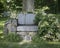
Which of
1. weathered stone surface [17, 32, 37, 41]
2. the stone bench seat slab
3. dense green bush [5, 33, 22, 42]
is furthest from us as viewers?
the stone bench seat slab

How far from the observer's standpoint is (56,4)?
24.5m

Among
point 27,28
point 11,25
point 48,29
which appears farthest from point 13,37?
point 48,29

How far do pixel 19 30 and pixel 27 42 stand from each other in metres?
0.84

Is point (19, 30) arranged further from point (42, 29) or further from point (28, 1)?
point (28, 1)

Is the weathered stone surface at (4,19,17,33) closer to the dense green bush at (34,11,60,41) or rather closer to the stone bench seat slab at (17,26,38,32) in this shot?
the stone bench seat slab at (17,26,38,32)

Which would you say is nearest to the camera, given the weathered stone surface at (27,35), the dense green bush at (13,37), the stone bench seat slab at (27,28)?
the dense green bush at (13,37)

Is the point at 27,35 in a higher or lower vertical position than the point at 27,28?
lower

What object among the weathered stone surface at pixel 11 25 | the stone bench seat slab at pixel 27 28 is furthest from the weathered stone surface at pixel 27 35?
the weathered stone surface at pixel 11 25

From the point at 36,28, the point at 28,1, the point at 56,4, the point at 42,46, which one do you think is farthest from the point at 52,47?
the point at 56,4

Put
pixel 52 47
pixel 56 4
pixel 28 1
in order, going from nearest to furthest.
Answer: pixel 52 47 < pixel 28 1 < pixel 56 4

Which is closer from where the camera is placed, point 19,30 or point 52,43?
point 52,43

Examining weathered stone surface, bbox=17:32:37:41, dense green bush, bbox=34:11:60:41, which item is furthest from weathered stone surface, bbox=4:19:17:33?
dense green bush, bbox=34:11:60:41

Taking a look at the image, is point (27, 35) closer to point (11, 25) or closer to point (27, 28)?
point (27, 28)

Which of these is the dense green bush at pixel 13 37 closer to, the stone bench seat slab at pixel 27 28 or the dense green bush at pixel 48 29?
the stone bench seat slab at pixel 27 28
